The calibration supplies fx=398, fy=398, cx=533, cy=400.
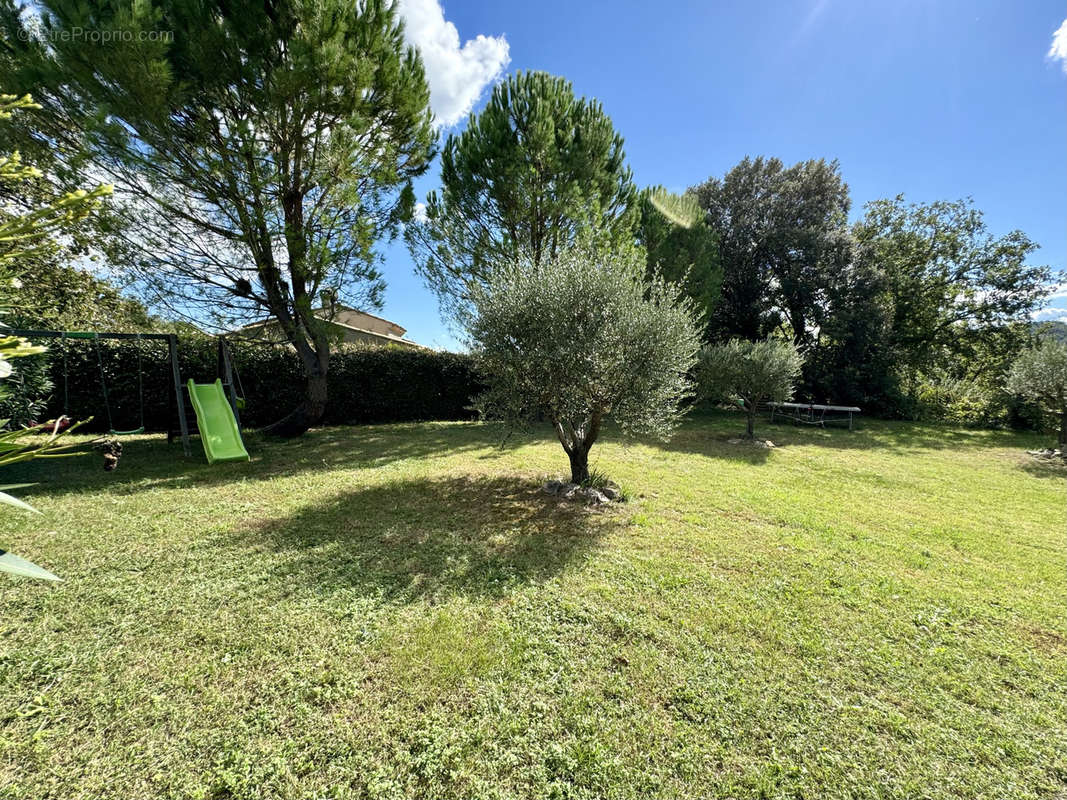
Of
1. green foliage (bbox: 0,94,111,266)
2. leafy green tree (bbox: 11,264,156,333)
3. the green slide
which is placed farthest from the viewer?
leafy green tree (bbox: 11,264,156,333)

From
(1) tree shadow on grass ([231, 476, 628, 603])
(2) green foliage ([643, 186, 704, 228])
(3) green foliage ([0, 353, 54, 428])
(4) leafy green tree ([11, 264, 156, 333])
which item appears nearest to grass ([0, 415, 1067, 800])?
(1) tree shadow on grass ([231, 476, 628, 603])

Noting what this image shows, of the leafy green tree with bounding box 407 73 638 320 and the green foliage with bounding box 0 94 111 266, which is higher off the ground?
the leafy green tree with bounding box 407 73 638 320

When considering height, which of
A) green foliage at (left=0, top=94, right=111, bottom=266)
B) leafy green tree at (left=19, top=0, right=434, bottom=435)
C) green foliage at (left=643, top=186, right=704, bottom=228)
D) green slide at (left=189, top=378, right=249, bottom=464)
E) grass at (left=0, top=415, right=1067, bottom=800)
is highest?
green foliage at (left=643, top=186, right=704, bottom=228)

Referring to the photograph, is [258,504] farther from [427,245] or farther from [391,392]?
[427,245]

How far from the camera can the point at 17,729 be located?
203cm

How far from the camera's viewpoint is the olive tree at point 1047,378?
33.0ft

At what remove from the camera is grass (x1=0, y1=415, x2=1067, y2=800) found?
1.98 meters

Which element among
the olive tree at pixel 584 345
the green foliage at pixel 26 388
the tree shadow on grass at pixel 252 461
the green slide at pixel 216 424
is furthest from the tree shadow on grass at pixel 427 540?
the green foliage at pixel 26 388

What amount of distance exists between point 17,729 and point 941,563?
23.2 ft

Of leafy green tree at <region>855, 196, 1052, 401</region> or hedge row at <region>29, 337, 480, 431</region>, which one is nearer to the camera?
hedge row at <region>29, 337, 480, 431</region>

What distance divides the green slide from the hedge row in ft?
2.21

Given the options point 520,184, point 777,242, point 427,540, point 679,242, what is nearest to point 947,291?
point 777,242

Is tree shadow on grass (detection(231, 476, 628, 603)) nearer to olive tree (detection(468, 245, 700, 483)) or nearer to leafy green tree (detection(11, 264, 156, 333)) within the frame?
olive tree (detection(468, 245, 700, 483))

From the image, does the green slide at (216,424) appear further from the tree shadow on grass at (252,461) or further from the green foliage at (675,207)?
the green foliage at (675,207)
